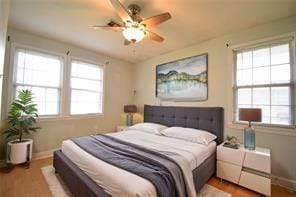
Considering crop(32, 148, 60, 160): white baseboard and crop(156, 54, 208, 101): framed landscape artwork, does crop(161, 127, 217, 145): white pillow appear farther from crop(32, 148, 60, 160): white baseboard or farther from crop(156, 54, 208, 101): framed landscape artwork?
crop(32, 148, 60, 160): white baseboard

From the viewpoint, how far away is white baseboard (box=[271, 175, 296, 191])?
218 centimetres

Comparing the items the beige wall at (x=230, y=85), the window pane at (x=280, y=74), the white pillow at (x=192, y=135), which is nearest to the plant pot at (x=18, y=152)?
the white pillow at (x=192, y=135)

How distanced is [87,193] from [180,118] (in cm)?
238

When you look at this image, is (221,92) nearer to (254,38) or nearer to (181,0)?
(254,38)

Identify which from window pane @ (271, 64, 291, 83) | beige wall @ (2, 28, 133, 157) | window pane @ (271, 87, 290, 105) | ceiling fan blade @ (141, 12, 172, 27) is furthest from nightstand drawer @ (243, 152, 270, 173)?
beige wall @ (2, 28, 133, 157)

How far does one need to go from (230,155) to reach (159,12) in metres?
2.46

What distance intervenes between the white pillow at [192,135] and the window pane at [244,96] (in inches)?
32.8

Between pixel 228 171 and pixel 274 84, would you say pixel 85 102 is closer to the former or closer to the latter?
pixel 228 171

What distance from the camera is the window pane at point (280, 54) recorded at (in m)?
2.35

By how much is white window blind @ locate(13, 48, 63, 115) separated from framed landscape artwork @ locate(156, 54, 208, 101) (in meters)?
2.51

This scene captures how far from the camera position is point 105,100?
4.27 meters

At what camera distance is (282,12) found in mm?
2207

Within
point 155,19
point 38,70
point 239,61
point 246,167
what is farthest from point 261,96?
point 38,70

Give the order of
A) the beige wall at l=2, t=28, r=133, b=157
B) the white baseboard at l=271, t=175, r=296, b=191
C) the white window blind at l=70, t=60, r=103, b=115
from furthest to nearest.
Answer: the white window blind at l=70, t=60, r=103, b=115 < the beige wall at l=2, t=28, r=133, b=157 < the white baseboard at l=271, t=175, r=296, b=191
